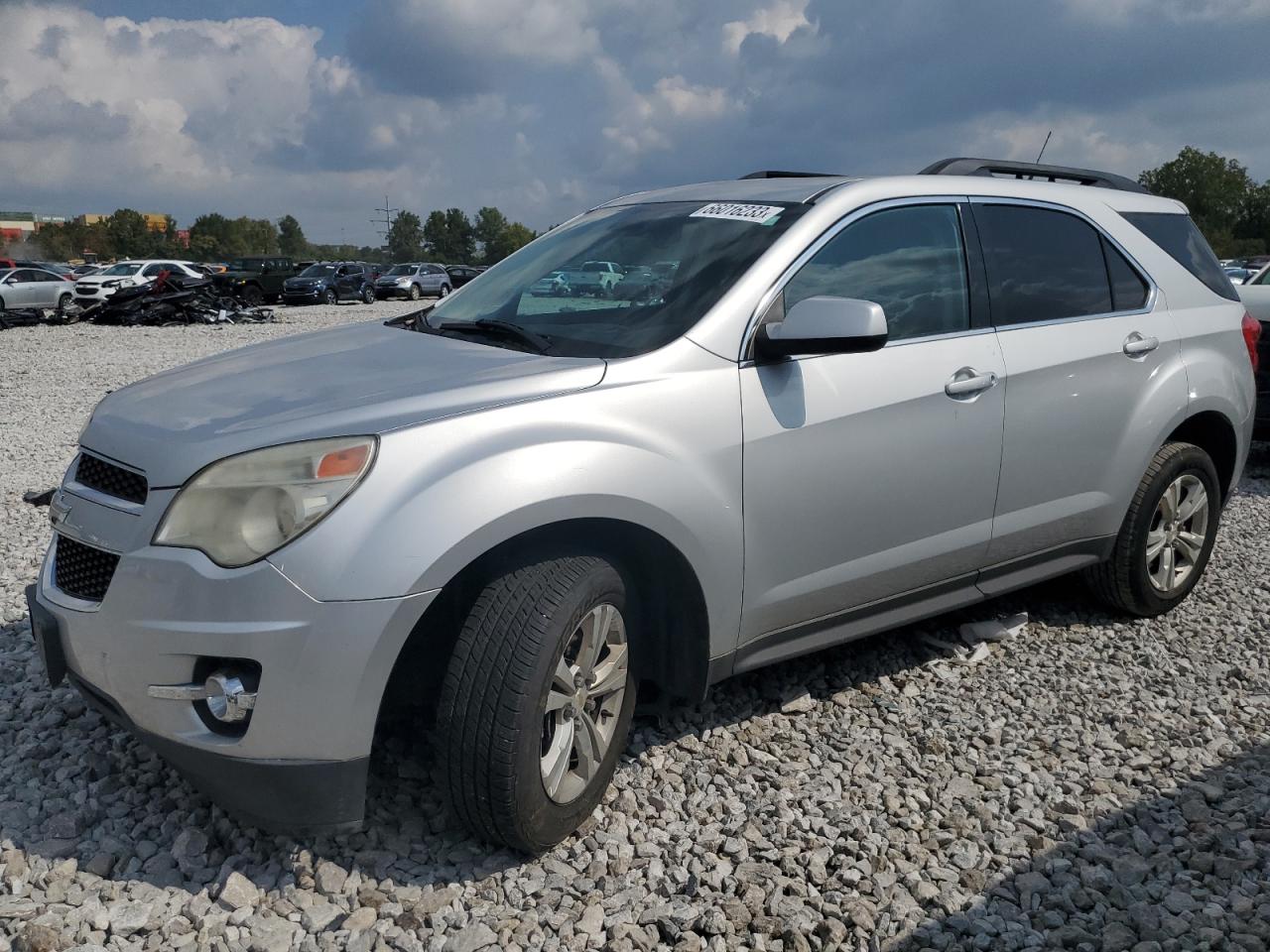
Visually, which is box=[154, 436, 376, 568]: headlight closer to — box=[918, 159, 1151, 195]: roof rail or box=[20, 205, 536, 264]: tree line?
box=[918, 159, 1151, 195]: roof rail

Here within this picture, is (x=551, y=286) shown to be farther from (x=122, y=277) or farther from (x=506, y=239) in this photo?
(x=506, y=239)

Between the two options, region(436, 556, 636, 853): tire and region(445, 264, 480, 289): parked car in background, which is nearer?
region(436, 556, 636, 853): tire

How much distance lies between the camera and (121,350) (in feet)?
58.7

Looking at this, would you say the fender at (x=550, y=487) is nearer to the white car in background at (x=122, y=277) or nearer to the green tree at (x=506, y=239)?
the white car in background at (x=122, y=277)

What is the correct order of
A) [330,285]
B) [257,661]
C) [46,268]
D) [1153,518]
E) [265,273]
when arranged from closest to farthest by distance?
[257,661]
[1153,518]
[46,268]
[265,273]
[330,285]

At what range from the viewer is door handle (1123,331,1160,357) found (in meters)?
4.08

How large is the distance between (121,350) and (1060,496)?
17.5 meters

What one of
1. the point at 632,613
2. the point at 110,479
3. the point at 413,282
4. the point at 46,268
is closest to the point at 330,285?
the point at 413,282

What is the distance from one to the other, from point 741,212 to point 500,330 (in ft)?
2.91

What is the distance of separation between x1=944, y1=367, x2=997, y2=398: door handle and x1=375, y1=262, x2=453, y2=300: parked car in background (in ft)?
123

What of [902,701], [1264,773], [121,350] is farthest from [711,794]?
[121,350]

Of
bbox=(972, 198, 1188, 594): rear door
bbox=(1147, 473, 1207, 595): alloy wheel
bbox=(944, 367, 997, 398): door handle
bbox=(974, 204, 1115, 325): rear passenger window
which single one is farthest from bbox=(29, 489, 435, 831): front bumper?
bbox=(1147, 473, 1207, 595): alloy wheel

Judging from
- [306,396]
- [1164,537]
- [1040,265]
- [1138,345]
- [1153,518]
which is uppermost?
[1040,265]

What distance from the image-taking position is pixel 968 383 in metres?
3.51
